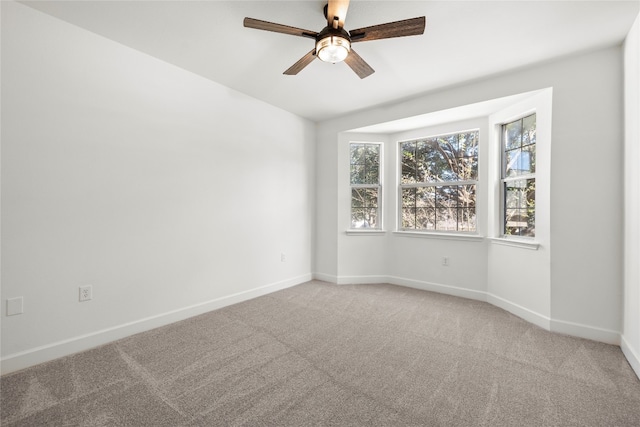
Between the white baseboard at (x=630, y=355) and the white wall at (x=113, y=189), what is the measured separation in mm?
3515

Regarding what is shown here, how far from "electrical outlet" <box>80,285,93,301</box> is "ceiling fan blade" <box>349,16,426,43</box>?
9.37 ft

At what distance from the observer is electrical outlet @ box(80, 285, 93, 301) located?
7.43ft

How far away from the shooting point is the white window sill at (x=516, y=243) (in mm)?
2857

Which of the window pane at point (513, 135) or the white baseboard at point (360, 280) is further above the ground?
the window pane at point (513, 135)

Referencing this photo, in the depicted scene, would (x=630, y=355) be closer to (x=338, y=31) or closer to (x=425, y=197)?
(x=425, y=197)

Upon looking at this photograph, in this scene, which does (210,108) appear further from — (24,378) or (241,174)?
(24,378)

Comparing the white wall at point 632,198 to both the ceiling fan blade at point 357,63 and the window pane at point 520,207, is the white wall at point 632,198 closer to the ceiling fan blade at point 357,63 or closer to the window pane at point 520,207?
the window pane at point 520,207

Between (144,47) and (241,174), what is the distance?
1.53 meters

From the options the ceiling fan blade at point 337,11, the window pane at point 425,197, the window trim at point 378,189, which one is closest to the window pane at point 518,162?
the window pane at point 425,197

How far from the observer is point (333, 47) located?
1923 mm

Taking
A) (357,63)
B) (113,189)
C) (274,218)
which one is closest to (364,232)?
(274,218)

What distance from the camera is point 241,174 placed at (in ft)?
11.4

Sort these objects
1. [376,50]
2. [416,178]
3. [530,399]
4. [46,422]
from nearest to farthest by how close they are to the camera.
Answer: [46,422] < [530,399] < [376,50] < [416,178]

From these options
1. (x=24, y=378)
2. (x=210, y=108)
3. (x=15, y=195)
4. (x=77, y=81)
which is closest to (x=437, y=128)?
(x=210, y=108)
